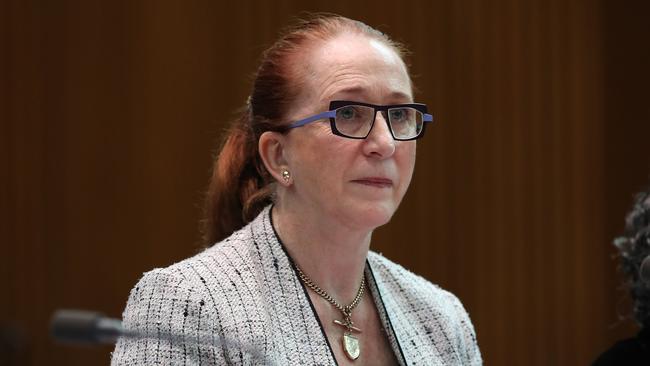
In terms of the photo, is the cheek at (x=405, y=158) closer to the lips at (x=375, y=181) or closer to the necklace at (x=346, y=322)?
the lips at (x=375, y=181)

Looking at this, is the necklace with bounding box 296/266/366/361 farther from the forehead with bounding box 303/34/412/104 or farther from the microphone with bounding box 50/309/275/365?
the microphone with bounding box 50/309/275/365

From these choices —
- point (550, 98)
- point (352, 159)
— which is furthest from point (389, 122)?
point (550, 98)

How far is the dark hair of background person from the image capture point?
2.57 meters

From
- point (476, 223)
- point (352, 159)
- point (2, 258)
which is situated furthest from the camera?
point (476, 223)

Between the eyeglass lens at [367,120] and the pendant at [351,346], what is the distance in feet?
1.43

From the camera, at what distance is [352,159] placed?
211 cm

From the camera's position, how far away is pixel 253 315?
2.02 metres

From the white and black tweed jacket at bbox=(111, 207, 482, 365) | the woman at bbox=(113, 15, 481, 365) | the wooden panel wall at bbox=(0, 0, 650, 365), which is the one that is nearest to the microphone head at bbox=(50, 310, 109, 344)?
the white and black tweed jacket at bbox=(111, 207, 482, 365)

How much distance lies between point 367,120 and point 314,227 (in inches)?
10.2

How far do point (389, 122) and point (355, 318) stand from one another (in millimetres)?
451

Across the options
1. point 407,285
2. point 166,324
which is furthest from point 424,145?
point 166,324

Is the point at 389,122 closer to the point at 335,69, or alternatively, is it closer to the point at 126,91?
the point at 335,69

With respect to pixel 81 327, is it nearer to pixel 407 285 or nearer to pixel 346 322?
pixel 346 322

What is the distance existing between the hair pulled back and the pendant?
379mm
